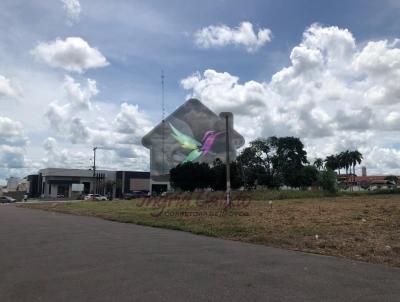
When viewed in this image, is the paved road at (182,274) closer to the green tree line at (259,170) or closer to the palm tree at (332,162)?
the green tree line at (259,170)

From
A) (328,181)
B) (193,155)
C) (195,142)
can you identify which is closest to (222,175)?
(193,155)

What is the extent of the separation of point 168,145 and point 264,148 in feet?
91.9

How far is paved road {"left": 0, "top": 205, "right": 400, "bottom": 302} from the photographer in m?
7.31

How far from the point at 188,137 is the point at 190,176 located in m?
14.9

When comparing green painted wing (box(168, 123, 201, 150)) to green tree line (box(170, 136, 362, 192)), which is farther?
green tree line (box(170, 136, 362, 192))

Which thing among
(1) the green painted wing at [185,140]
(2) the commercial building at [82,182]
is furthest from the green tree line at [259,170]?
(2) the commercial building at [82,182]

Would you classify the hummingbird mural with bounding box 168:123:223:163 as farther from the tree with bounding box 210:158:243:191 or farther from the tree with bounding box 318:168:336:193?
the tree with bounding box 318:168:336:193

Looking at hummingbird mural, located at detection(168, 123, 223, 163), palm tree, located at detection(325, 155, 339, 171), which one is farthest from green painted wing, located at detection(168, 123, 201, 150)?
palm tree, located at detection(325, 155, 339, 171)

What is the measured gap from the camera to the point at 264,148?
9456 cm

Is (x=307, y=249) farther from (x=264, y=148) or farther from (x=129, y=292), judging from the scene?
(x=264, y=148)

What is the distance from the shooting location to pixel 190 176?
8200cm

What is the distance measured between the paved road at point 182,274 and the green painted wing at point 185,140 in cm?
5456

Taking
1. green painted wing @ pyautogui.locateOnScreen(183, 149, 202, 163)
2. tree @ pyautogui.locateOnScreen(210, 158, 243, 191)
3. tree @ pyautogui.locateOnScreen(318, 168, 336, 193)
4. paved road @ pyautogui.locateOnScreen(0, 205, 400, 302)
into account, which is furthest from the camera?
tree @ pyautogui.locateOnScreen(210, 158, 243, 191)

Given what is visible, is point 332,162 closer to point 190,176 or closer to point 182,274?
point 190,176
